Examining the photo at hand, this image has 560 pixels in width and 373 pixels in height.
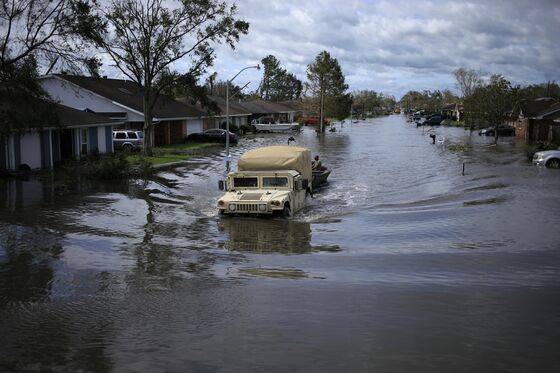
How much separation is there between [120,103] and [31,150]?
17077 mm

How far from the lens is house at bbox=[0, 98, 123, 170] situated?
29062 millimetres

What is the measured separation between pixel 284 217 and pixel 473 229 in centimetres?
596

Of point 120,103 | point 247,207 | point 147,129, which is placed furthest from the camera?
point 120,103

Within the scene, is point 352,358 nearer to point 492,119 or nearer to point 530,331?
point 530,331

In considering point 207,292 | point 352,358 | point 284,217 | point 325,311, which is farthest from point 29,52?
point 352,358

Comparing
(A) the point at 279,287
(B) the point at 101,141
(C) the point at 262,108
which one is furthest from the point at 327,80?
(A) the point at 279,287

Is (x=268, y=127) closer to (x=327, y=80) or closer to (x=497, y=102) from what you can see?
(x=327, y=80)

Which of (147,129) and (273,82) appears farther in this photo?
(273,82)

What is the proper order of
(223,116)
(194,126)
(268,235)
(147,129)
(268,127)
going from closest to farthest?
(268,235) < (147,129) < (194,126) < (223,116) < (268,127)

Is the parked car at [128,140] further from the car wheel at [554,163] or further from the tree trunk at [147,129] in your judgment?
the car wheel at [554,163]

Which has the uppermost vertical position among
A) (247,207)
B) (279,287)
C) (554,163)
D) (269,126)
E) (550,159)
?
(269,126)

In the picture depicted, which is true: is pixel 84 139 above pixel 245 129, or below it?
below

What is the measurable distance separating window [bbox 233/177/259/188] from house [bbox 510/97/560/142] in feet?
135

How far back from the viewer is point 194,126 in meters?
60.8
